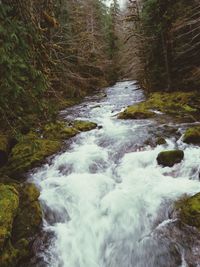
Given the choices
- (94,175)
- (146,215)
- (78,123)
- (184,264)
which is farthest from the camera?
(78,123)

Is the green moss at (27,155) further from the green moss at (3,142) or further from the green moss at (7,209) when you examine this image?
the green moss at (7,209)

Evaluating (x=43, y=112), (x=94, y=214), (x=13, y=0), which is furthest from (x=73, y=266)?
(x=13, y=0)

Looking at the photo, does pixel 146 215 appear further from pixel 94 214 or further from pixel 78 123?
pixel 78 123

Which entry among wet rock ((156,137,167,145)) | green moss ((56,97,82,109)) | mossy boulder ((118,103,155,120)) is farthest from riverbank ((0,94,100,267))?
green moss ((56,97,82,109))

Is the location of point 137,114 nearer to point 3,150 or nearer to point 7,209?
point 3,150

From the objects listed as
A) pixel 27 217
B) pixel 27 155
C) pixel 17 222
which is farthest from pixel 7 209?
pixel 27 155

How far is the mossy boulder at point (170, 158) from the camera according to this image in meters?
7.99

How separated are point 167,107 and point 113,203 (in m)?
9.54

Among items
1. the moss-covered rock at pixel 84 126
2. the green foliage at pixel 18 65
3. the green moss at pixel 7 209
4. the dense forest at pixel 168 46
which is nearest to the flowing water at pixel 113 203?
the green moss at pixel 7 209

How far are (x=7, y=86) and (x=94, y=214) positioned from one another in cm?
340

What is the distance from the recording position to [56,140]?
10.9 meters

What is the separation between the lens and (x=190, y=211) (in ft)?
A: 18.7

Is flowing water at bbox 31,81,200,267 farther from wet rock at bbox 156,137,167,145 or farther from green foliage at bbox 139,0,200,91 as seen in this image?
green foliage at bbox 139,0,200,91

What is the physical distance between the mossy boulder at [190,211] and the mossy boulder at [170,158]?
1920 mm
